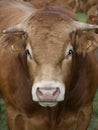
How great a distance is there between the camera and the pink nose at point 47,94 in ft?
13.1

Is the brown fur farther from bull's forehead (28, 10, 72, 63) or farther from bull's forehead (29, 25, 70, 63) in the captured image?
bull's forehead (29, 25, 70, 63)

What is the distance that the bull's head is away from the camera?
4.04 metres

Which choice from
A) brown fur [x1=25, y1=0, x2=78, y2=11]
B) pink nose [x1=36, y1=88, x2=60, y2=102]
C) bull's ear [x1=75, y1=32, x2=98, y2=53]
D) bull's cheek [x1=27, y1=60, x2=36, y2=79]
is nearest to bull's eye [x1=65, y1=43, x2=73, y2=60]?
bull's ear [x1=75, y1=32, x2=98, y2=53]

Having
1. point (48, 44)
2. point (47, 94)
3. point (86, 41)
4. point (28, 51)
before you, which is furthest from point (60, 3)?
point (47, 94)

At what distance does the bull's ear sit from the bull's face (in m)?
0.20

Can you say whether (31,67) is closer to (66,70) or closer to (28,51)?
(28,51)

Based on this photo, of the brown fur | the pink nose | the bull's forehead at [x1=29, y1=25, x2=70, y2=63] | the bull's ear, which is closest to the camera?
the pink nose

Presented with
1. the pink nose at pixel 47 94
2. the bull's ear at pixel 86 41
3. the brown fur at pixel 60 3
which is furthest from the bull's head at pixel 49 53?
the brown fur at pixel 60 3

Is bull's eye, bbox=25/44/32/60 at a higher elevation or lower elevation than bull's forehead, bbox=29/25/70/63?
lower

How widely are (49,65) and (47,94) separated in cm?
32

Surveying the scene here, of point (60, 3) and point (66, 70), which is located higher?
point (66, 70)

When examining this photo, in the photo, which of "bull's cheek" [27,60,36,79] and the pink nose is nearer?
the pink nose

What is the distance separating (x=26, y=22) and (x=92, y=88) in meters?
1.21

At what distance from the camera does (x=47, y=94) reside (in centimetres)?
398
